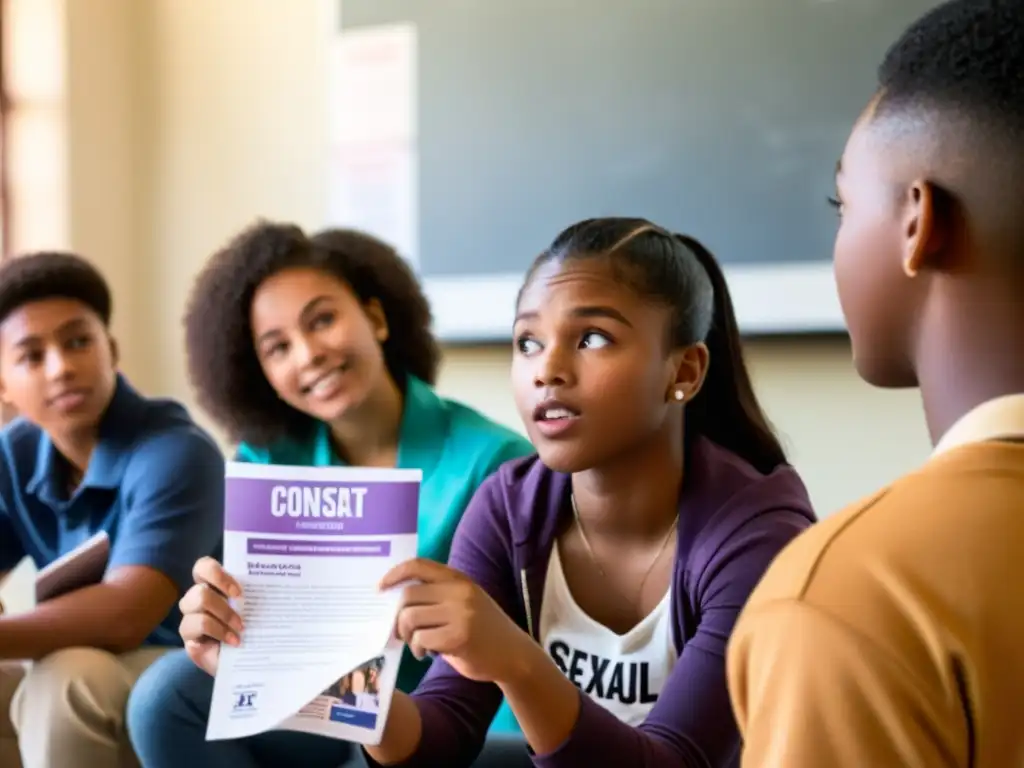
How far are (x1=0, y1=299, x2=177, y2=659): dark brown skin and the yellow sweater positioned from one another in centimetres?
125

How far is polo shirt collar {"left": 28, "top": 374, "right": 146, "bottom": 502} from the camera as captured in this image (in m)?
1.79

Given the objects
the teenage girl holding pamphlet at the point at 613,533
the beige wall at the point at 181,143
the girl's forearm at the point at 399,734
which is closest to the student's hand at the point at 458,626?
the teenage girl holding pamphlet at the point at 613,533

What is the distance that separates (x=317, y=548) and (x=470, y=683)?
29 cm

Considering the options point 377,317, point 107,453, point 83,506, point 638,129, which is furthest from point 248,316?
point 638,129

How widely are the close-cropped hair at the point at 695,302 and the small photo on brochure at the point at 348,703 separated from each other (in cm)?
50

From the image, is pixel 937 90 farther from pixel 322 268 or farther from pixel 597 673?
pixel 322 268

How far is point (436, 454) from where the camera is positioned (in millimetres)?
1658

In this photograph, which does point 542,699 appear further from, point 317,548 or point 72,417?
point 72,417

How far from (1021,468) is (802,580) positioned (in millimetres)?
134

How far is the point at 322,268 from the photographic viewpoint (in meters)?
1.75

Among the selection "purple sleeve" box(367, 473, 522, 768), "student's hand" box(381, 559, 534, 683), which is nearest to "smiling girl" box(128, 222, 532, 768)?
"purple sleeve" box(367, 473, 522, 768)

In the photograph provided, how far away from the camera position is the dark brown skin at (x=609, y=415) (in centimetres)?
114

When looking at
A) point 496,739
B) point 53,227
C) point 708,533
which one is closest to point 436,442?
point 496,739

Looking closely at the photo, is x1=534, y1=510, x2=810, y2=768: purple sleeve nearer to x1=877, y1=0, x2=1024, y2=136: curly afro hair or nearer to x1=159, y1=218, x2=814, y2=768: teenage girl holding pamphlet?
x1=159, y1=218, x2=814, y2=768: teenage girl holding pamphlet
